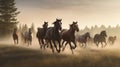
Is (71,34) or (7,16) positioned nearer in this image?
(71,34)

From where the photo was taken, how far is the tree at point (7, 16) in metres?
84.8

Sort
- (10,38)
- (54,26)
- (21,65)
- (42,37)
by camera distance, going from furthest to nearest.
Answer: (10,38) → (42,37) → (54,26) → (21,65)

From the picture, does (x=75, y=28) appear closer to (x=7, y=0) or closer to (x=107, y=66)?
(x=107, y=66)

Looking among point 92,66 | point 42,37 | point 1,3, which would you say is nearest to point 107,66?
point 92,66

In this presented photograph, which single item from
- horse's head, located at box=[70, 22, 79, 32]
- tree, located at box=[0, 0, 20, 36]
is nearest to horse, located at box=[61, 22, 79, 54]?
horse's head, located at box=[70, 22, 79, 32]

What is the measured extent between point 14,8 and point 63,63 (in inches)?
2438

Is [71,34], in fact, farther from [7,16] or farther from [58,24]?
[7,16]

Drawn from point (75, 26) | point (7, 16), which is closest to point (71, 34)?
point (75, 26)

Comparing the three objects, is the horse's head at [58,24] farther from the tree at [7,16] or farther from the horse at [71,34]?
the tree at [7,16]

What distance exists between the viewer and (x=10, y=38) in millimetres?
81750

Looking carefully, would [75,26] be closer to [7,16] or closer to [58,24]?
[58,24]

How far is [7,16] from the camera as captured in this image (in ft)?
290

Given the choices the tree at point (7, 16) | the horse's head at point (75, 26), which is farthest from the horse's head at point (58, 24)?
the tree at point (7, 16)

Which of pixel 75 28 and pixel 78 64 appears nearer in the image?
pixel 78 64
